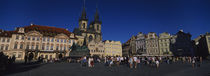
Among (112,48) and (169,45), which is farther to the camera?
(112,48)

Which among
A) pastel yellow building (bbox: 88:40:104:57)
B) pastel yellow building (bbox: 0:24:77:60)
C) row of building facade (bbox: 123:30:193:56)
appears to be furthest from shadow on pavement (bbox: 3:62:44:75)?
row of building facade (bbox: 123:30:193:56)

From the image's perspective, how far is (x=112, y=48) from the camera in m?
70.6

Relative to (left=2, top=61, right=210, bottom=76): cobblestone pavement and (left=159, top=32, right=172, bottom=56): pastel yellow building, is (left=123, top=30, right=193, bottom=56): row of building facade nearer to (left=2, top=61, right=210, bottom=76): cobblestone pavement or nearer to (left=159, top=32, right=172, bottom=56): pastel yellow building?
(left=159, top=32, right=172, bottom=56): pastel yellow building

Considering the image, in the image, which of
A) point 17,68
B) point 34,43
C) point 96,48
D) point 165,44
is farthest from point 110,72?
point 96,48

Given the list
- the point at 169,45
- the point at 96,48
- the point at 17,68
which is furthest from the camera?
the point at 96,48

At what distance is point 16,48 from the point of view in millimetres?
42938

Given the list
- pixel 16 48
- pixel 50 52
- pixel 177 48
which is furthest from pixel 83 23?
pixel 177 48

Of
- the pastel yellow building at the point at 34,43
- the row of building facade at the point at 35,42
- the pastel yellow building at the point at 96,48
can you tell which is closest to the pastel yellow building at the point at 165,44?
the pastel yellow building at the point at 96,48

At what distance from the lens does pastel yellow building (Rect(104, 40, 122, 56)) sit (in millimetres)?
68500

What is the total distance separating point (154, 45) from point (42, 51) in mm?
45707

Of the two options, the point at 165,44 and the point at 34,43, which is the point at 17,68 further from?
the point at 165,44

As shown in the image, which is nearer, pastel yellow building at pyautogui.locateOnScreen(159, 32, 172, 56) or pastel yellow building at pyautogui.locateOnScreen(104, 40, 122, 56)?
pastel yellow building at pyautogui.locateOnScreen(159, 32, 172, 56)

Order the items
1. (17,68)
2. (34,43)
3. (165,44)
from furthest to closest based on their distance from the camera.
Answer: (165,44)
(34,43)
(17,68)

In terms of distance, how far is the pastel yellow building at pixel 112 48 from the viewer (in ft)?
225
